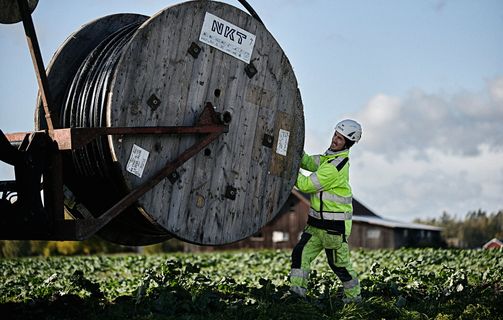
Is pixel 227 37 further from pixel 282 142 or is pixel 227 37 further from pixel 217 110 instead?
pixel 282 142

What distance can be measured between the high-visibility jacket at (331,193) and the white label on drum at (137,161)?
1.66m

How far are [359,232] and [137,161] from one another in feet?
123

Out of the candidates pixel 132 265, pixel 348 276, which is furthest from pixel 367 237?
pixel 348 276

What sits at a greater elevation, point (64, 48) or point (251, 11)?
point (251, 11)

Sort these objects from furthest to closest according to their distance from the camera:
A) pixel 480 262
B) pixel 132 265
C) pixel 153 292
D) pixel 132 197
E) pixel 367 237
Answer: pixel 367 237 → pixel 132 265 → pixel 480 262 → pixel 153 292 → pixel 132 197

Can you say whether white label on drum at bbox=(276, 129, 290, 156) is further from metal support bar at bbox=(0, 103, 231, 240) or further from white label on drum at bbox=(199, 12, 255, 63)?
metal support bar at bbox=(0, 103, 231, 240)

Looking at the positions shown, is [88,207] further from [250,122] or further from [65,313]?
[250,122]

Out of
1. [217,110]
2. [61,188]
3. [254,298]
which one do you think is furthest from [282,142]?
[61,188]

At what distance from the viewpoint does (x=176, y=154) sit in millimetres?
7059

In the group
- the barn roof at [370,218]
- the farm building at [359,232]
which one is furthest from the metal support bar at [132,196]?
the barn roof at [370,218]

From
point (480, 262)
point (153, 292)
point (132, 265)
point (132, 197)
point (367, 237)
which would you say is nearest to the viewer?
point (132, 197)

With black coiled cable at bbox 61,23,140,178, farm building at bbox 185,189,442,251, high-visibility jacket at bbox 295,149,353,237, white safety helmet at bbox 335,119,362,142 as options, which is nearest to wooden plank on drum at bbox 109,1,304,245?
black coiled cable at bbox 61,23,140,178

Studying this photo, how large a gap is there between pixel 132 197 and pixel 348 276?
2277 mm

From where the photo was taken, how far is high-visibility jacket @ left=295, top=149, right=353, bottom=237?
24.8 ft
